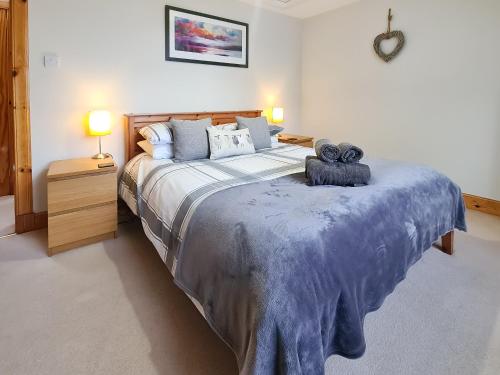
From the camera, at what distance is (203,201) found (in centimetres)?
154

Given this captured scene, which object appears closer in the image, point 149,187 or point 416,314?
point 416,314

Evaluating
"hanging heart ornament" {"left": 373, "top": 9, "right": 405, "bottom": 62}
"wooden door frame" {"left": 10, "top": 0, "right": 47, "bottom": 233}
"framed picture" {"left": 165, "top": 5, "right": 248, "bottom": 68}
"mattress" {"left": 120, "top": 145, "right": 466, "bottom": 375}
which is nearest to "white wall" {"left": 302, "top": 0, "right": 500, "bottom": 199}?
"hanging heart ornament" {"left": 373, "top": 9, "right": 405, "bottom": 62}

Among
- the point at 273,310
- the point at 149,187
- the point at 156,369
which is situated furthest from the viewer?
the point at 149,187

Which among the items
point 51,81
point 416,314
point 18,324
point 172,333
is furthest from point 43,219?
point 416,314

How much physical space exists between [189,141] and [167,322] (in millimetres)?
1483

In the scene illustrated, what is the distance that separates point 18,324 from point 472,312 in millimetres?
2517

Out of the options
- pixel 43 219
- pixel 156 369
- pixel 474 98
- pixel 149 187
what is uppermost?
pixel 474 98

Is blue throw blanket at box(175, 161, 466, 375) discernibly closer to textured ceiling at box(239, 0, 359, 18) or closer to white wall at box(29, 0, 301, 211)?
white wall at box(29, 0, 301, 211)

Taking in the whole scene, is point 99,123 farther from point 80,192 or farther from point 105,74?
point 80,192

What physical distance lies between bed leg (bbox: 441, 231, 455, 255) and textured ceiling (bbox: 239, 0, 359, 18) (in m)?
3.14

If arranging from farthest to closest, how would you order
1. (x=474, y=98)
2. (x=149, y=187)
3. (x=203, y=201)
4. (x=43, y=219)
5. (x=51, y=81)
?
(x=474, y=98), (x=43, y=219), (x=51, y=81), (x=149, y=187), (x=203, y=201)

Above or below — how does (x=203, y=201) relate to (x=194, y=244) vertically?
above

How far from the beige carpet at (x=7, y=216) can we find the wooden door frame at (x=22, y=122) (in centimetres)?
16

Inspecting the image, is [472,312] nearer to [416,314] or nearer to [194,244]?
[416,314]
